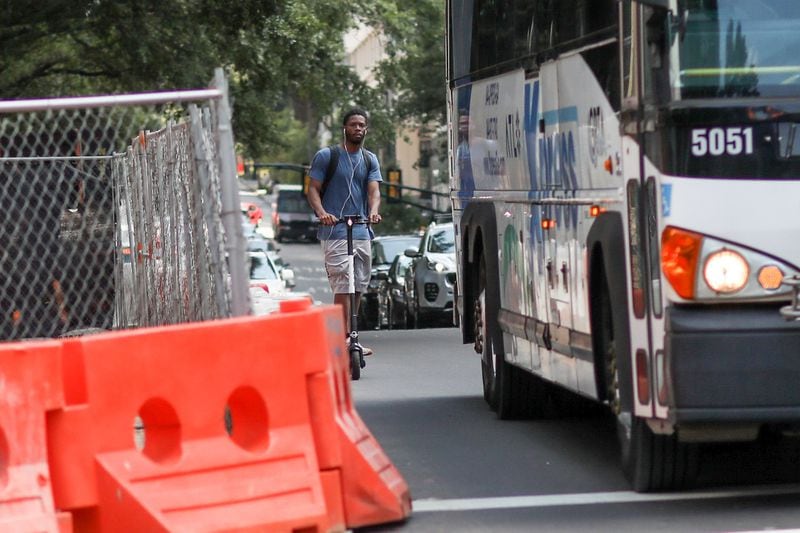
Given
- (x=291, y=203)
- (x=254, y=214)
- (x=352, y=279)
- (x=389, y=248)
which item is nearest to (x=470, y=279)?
(x=352, y=279)

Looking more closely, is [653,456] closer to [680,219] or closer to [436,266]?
[680,219]

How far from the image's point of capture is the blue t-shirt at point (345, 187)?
13.3 meters

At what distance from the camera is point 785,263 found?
7.07 m

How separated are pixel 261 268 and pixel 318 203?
730 inches

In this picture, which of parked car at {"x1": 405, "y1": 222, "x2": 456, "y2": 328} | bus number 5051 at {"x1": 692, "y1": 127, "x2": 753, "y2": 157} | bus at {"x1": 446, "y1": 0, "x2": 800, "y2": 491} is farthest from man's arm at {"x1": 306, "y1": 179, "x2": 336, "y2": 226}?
parked car at {"x1": 405, "y1": 222, "x2": 456, "y2": 328}

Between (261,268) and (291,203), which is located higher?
(291,203)

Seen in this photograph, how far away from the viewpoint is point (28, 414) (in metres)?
6.23

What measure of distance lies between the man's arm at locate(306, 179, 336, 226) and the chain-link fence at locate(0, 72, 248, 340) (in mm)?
1371

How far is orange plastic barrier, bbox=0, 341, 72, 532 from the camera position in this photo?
6223 mm

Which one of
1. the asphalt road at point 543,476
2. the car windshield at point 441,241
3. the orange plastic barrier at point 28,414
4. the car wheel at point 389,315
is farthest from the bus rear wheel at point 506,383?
the car wheel at point 389,315

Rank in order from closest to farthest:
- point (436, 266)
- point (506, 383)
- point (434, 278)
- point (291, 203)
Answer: point (506, 383) < point (436, 266) < point (434, 278) < point (291, 203)

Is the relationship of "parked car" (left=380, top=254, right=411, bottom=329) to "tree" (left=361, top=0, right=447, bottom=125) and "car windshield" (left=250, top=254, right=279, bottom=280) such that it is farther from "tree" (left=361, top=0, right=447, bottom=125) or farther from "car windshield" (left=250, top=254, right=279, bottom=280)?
"tree" (left=361, top=0, right=447, bottom=125)

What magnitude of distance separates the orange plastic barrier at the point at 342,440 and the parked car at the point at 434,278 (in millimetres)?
18519

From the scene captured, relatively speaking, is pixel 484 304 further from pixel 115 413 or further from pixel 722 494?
pixel 115 413
